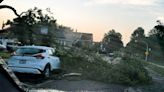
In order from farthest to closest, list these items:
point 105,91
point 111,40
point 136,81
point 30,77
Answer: point 111,40 → point 136,81 → point 30,77 → point 105,91

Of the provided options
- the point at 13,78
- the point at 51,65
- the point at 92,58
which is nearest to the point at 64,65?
the point at 92,58

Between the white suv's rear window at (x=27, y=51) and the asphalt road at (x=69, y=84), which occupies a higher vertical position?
the white suv's rear window at (x=27, y=51)

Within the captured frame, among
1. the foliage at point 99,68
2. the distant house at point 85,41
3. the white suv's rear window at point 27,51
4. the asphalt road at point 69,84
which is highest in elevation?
the distant house at point 85,41

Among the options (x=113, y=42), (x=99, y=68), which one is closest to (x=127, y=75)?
(x=99, y=68)

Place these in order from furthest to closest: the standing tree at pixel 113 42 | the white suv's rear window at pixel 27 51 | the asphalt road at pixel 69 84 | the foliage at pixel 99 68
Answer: the standing tree at pixel 113 42
the foliage at pixel 99 68
the white suv's rear window at pixel 27 51
the asphalt road at pixel 69 84

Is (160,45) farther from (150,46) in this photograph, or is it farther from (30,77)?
(30,77)

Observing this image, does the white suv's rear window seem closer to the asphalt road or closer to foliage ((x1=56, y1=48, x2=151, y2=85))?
the asphalt road

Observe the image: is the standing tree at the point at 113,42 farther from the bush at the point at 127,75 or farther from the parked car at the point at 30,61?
the parked car at the point at 30,61

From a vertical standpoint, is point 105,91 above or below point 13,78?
below

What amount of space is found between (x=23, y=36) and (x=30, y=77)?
Result: 91.7 ft

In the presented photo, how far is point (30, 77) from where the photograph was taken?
20.1 metres

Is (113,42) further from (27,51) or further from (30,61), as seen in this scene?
(30,61)

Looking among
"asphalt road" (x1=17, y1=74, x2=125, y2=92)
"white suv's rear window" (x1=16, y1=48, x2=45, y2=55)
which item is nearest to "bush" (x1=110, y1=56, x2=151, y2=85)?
"asphalt road" (x1=17, y1=74, x2=125, y2=92)

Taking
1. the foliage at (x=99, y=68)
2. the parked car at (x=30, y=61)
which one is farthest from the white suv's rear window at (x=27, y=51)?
the foliage at (x=99, y=68)
